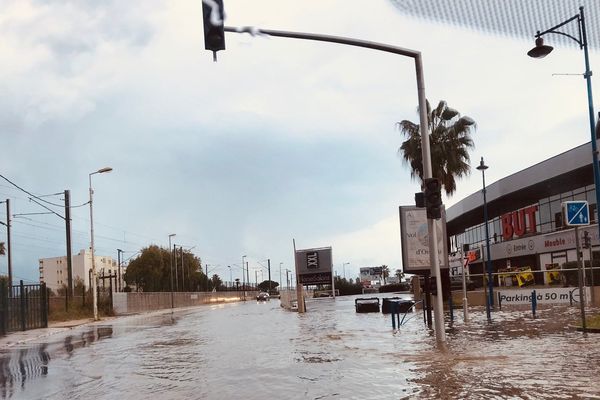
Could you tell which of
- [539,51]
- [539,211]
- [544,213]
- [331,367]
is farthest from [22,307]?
[539,211]

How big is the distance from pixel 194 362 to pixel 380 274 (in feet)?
609

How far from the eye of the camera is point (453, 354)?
13.9 m

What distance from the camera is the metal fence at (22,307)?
29.8 metres

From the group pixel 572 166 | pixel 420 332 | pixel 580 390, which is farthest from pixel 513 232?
pixel 580 390

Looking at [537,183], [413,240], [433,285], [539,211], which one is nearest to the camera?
[433,285]

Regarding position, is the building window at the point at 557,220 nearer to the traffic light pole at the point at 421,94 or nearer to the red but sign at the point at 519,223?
the red but sign at the point at 519,223

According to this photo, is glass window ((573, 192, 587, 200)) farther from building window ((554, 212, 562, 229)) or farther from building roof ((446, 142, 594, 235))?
building window ((554, 212, 562, 229))

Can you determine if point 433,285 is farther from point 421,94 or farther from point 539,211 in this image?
point 539,211

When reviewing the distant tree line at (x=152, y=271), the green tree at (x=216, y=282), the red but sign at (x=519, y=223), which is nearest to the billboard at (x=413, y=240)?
the red but sign at (x=519, y=223)

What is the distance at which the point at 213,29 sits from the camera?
37.8ft

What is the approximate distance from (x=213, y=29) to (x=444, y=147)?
23669 mm

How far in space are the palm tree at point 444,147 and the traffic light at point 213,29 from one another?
75.3 ft

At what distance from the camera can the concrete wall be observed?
62153mm

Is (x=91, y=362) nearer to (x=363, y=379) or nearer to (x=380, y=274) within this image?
(x=363, y=379)
